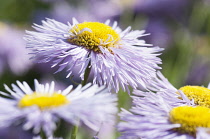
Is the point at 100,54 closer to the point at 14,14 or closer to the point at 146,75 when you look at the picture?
the point at 146,75

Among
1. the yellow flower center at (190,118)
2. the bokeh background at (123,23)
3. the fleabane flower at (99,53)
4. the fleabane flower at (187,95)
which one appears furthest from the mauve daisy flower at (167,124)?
the bokeh background at (123,23)

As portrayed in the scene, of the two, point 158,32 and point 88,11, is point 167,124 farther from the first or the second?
point 88,11

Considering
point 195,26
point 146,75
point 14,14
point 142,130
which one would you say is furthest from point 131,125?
point 14,14

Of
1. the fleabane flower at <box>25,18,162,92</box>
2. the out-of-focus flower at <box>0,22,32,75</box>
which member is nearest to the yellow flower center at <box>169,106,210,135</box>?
the fleabane flower at <box>25,18,162,92</box>

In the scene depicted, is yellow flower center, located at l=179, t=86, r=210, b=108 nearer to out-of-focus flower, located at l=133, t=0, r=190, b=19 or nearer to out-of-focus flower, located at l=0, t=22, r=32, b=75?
out-of-focus flower, located at l=0, t=22, r=32, b=75

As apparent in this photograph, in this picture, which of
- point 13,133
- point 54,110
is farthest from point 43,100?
point 13,133

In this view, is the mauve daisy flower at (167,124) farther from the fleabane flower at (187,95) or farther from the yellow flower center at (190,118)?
the fleabane flower at (187,95)
